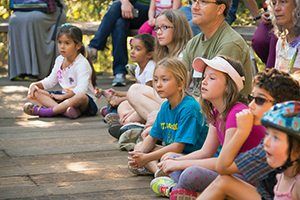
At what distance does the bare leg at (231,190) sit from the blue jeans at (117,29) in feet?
12.2

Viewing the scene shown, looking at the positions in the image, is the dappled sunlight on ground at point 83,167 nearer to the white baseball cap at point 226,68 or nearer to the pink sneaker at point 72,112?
the white baseball cap at point 226,68

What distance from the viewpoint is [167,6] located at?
4.63m

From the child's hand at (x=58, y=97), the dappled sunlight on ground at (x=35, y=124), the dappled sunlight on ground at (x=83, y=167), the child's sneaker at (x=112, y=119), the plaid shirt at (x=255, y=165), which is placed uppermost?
the plaid shirt at (x=255, y=165)

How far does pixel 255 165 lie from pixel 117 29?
153 inches

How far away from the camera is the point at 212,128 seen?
2045mm

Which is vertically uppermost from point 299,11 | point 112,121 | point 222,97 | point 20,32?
point 299,11

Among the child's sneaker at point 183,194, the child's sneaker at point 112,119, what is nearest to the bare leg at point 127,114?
the child's sneaker at point 112,119

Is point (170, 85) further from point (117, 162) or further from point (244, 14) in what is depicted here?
point (244, 14)

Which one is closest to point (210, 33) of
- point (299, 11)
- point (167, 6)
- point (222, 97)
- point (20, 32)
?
point (299, 11)

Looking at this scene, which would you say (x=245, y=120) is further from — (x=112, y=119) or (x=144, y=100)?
(x=112, y=119)

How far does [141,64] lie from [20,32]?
101 inches

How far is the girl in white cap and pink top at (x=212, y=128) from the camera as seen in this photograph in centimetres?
184

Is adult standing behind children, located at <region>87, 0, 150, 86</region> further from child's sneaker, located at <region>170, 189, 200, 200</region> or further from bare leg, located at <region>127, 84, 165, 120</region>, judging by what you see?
child's sneaker, located at <region>170, 189, 200, 200</region>

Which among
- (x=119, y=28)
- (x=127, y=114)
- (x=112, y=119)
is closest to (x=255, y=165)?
(x=127, y=114)
